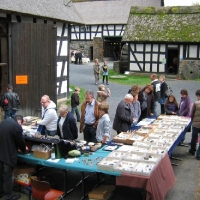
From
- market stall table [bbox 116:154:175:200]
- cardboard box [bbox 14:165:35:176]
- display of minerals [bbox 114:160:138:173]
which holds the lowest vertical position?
cardboard box [bbox 14:165:35:176]

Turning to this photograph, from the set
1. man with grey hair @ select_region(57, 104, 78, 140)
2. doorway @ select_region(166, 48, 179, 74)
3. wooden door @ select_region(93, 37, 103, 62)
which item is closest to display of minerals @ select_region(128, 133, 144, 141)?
man with grey hair @ select_region(57, 104, 78, 140)

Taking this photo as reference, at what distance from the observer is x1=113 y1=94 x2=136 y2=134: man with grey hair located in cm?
813

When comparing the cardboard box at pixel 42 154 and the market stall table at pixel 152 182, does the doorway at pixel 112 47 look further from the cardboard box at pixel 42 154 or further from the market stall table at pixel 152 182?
the market stall table at pixel 152 182

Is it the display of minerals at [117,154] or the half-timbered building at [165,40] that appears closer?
the display of minerals at [117,154]

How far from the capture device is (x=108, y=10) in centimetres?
3834

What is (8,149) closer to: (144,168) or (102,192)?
(102,192)

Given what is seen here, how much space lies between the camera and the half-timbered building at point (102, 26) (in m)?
37.4

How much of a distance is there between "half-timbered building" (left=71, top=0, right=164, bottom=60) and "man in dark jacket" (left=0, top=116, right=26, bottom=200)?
104ft

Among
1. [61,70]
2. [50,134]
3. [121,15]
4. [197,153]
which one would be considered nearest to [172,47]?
[61,70]

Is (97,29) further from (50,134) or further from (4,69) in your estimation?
(50,134)

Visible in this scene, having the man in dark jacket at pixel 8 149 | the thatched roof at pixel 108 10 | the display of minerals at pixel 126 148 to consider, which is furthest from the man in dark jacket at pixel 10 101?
the thatched roof at pixel 108 10

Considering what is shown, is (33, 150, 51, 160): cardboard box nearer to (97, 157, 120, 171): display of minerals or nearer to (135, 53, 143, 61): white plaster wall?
(97, 157, 120, 171): display of minerals

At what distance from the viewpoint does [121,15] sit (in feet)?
123

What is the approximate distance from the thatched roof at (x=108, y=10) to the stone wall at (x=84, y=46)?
2.44 metres
